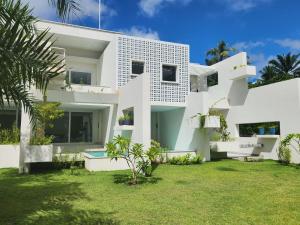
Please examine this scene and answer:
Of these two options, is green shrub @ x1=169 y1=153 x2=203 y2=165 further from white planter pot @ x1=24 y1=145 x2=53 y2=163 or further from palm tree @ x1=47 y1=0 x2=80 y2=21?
palm tree @ x1=47 y1=0 x2=80 y2=21

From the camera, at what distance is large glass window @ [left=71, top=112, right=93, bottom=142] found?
19.3m

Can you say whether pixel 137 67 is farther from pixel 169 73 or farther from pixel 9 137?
pixel 9 137

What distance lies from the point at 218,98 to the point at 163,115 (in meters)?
4.91

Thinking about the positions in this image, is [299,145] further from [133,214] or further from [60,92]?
[60,92]

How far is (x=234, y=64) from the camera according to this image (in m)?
20.2

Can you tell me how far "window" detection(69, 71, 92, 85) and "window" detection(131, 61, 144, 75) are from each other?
520 cm

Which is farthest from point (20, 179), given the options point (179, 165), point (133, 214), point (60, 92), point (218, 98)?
point (218, 98)

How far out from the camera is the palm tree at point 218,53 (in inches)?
1688

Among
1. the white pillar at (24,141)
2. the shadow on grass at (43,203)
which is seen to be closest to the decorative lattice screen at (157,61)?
the white pillar at (24,141)

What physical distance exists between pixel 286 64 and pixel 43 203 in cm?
3982

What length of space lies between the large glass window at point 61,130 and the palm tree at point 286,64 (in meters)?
31.8

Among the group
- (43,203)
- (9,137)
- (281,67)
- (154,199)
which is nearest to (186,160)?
(154,199)

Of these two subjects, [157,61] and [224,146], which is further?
[157,61]

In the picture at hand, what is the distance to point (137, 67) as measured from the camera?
684 inches
